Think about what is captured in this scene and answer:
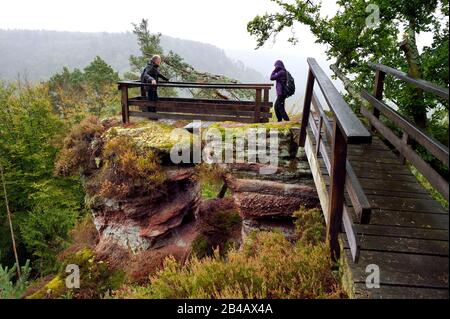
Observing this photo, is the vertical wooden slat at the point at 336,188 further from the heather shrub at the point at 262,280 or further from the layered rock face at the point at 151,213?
the layered rock face at the point at 151,213

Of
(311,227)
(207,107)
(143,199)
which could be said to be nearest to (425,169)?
(311,227)

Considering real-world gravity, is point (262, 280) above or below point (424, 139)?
below

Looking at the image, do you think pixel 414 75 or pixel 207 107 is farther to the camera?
pixel 207 107

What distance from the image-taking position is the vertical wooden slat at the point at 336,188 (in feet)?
11.2

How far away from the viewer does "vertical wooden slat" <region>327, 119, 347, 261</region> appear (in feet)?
11.2

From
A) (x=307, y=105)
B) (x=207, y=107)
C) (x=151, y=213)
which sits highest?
(x=307, y=105)

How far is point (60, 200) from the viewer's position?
2172 centimetres

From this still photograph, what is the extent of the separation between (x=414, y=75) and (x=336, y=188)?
114 inches

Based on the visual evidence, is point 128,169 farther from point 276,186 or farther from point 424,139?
point 424,139

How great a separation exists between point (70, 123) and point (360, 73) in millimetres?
27264

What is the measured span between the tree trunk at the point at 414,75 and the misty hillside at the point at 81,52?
412 ft

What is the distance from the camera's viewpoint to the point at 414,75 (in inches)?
202

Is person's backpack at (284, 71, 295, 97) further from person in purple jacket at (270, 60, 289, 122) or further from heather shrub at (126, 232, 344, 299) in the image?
heather shrub at (126, 232, 344, 299)

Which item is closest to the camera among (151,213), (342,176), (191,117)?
(342,176)
